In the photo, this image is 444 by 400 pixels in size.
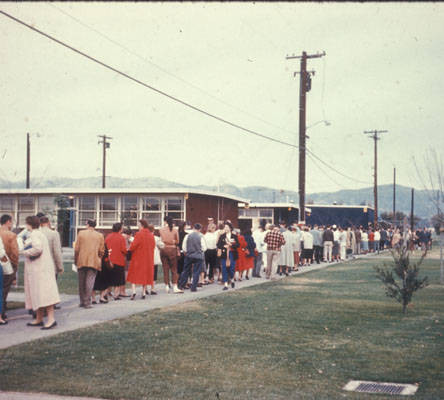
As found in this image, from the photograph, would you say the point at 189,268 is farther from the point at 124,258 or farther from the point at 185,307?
the point at 185,307

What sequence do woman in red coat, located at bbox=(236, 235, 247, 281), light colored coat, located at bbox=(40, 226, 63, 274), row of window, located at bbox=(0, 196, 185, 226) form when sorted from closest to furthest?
light colored coat, located at bbox=(40, 226, 63, 274), woman in red coat, located at bbox=(236, 235, 247, 281), row of window, located at bbox=(0, 196, 185, 226)

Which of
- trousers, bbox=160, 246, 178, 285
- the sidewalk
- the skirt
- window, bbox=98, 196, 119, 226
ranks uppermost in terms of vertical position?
window, bbox=98, 196, 119, 226

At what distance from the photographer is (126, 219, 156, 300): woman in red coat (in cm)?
1546

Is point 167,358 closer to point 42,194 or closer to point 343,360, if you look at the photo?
point 343,360

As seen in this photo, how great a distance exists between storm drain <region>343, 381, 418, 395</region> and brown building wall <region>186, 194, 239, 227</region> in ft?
96.5

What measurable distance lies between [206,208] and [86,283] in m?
25.8

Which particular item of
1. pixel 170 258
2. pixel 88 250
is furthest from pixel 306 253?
pixel 88 250

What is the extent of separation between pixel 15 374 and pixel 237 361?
2598 mm

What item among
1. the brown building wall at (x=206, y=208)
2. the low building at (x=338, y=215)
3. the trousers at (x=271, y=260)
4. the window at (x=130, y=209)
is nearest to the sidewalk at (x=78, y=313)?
the trousers at (x=271, y=260)

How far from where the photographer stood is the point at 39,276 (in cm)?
1063

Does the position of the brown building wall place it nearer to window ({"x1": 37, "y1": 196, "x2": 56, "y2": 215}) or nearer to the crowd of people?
window ({"x1": 37, "y1": 196, "x2": 56, "y2": 215})

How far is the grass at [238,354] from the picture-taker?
681cm

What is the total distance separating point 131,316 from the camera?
12125 mm

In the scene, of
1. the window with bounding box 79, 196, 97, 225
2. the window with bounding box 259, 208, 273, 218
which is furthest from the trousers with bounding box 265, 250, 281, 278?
the window with bounding box 259, 208, 273, 218
